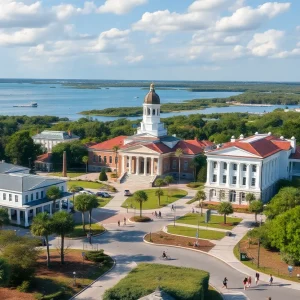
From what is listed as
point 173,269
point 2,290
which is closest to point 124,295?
point 173,269

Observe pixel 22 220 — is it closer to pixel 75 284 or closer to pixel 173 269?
pixel 75 284

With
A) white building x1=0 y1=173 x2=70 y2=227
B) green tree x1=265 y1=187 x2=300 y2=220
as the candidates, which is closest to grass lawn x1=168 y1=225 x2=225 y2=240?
green tree x1=265 y1=187 x2=300 y2=220

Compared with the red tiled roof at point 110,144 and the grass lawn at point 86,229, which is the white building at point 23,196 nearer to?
the grass lawn at point 86,229

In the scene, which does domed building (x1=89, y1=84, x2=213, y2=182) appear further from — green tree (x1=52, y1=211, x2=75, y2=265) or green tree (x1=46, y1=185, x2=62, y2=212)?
green tree (x1=52, y1=211, x2=75, y2=265)

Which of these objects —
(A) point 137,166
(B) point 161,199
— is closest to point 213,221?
(B) point 161,199

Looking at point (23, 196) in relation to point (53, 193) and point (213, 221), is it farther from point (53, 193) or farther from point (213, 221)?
point (213, 221)

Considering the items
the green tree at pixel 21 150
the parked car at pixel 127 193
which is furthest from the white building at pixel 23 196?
the green tree at pixel 21 150
